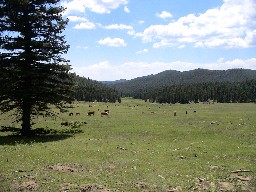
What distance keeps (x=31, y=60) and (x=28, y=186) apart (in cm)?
1914

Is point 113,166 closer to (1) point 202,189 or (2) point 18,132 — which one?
(1) point 202,189

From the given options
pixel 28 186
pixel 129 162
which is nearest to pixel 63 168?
pixel 28 186

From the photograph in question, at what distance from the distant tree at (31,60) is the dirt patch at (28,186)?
1600cm

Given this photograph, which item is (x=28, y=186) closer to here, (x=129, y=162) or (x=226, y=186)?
(x=129, y=162)

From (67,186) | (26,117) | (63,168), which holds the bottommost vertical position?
(67,186)

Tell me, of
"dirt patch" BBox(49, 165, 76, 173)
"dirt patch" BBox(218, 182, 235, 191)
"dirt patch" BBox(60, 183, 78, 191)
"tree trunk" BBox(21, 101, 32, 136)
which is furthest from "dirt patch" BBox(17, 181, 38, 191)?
"tree trunk" BBox(21, 101, 32, 136)

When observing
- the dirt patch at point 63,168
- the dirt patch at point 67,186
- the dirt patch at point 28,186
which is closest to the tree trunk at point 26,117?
the dirt patch at point 63,168

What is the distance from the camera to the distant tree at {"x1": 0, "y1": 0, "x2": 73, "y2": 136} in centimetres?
3155

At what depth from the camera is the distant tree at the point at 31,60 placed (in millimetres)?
31547

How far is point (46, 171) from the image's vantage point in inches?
749

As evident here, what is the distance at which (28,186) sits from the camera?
1623 cm

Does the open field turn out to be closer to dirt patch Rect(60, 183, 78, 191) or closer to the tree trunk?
dirt patch Rect(60, 183, 78, 191)

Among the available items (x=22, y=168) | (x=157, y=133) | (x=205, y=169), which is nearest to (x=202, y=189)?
(x=205, y=169)

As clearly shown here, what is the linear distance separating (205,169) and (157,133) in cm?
1580
